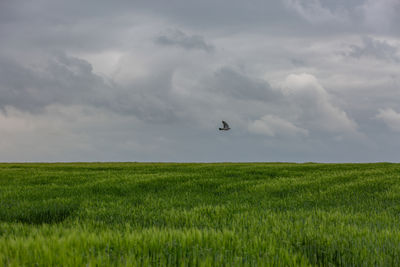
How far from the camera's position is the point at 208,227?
6816 mm

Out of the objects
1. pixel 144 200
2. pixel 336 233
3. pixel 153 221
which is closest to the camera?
pixel 336 233

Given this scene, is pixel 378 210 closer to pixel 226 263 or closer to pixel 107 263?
pixel 226 263

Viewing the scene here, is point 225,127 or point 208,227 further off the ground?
point 225,127

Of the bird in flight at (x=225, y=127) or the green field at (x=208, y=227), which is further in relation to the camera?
the bird in flight at (x=225, y=127)

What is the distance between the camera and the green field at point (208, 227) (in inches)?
167

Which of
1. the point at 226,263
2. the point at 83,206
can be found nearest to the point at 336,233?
the point at 226,263

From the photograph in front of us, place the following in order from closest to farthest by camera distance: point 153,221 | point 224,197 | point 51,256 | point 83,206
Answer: point 51,256 → point 153,221 → point 83,206 → point 224,197

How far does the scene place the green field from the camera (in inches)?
167

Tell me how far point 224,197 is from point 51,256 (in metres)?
8.82

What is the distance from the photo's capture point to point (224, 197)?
40.4 ft

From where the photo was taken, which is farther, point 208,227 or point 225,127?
point 225,127

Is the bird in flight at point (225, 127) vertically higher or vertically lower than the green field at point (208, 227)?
higher

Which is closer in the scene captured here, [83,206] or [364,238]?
[364,238]

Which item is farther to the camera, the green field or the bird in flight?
the bird in flight
